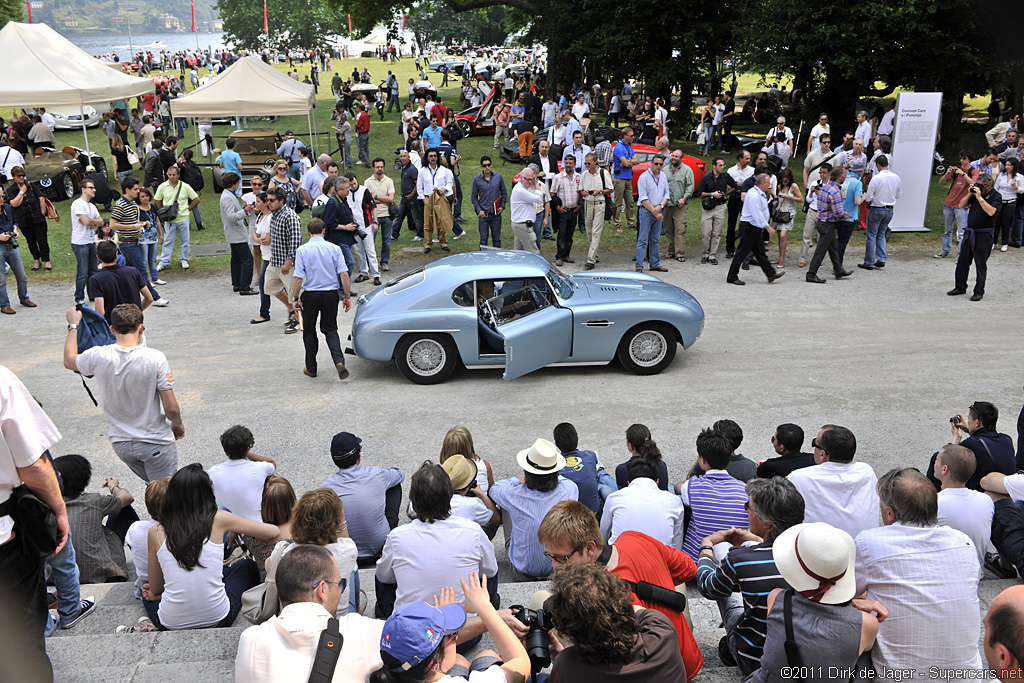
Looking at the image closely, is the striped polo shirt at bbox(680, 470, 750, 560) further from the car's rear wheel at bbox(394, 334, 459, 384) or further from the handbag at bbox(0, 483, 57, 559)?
the car's rear wheel at bbox(394, 334, 459, 384)

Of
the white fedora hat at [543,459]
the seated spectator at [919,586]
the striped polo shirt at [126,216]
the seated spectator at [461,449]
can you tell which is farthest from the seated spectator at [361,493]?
the striped polo shirt at [126,216]

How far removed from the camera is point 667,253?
50.2 ft

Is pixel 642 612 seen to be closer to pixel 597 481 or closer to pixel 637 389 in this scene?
pixel 597 481

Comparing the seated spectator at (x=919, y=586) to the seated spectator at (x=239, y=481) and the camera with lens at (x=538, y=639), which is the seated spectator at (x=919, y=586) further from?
the seated spectator at (x=239, y=481)

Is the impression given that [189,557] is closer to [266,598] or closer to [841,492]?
[266,598]

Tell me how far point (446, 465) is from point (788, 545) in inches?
107

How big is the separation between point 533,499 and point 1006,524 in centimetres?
311

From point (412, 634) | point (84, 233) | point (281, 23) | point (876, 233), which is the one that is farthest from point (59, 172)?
point (281, 23)

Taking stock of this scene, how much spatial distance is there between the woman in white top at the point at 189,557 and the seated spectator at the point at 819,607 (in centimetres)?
307

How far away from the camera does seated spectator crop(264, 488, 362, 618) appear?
4414 mm

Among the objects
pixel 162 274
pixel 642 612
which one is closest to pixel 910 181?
pixel 162 274

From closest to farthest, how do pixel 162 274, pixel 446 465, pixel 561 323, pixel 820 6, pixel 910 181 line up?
pixel 446 465, pixel 561 323, pixel 162 274, pixel 910 181, pixel 820 6

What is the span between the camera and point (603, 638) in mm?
3154

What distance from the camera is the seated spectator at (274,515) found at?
16.7ft
